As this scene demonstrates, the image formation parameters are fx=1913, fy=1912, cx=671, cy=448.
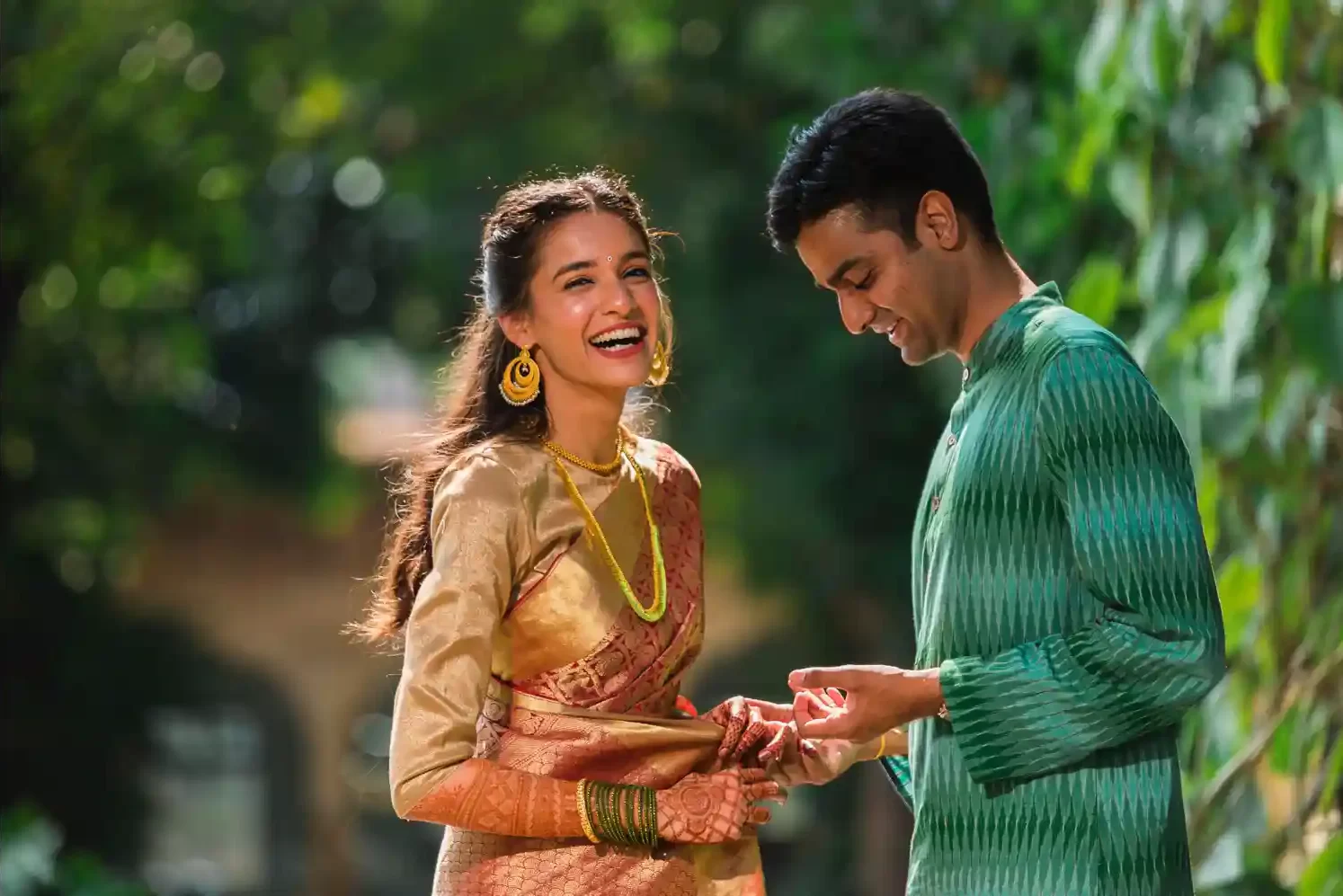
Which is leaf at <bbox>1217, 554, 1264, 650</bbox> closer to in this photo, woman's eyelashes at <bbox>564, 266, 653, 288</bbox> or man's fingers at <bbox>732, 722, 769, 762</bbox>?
man's fingers at <bbox>732, 722, 769, 762</bbox>

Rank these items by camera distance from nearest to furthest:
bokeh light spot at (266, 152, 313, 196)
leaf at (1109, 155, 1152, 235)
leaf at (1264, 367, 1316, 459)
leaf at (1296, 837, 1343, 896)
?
1. leaf at (1296, 837, 1343, 896)
2. leaf at (1264, 367, 1316, 459)
3. leaf at (1109, 155, 1152, 235)
4. bokeh light spot at (266, 152, 313, 196)

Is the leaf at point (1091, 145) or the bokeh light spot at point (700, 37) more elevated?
the bokeh light spot at point (700, 37)

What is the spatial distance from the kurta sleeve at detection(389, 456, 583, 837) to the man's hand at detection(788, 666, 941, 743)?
1.05ft

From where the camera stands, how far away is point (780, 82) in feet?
28.6

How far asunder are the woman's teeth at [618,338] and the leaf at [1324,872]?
1.31 meters

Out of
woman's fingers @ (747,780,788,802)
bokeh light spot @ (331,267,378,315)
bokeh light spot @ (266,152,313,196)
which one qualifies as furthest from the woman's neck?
bokeh light spot @ (331,267,378,315)

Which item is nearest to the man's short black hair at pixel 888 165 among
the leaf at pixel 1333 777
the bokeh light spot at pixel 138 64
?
the leaf at pixel 1333 777

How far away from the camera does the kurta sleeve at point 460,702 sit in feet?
6.01

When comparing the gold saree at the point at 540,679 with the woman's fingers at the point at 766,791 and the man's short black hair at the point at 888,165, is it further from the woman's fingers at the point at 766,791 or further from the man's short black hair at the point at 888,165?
the man's short black hair at the point at 888,165

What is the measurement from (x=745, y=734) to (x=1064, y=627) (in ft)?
1.35

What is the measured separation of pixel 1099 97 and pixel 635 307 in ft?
4.70

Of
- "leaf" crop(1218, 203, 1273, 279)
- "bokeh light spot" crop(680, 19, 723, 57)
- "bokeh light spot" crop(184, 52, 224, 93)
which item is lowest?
"leaf" crop(1218, 203, 1273, 279)

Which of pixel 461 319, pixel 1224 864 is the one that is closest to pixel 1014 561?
pixel 1224 864

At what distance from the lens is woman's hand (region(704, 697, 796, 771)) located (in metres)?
1.96
